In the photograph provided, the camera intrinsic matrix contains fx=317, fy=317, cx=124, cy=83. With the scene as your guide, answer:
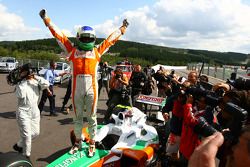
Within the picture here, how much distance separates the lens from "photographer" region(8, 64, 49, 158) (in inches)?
209

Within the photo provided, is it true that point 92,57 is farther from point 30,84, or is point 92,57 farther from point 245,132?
point 245,132

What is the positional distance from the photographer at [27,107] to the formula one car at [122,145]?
73 centimetres

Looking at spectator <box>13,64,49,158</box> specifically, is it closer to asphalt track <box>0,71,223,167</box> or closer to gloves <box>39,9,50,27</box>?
asphalt track <box>0,71,223,167</box>

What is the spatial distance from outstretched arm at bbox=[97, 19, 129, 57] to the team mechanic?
11cm

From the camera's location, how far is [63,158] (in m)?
4.58

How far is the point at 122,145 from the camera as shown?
205 inches

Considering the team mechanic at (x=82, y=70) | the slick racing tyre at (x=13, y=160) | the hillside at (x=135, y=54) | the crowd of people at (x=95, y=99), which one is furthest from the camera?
the hillside at (x=135, y=54)

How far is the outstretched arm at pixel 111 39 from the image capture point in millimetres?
5251

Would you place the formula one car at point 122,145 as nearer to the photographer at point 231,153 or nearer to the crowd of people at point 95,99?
the crowd of people at point 95,99

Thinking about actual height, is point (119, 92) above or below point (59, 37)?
below

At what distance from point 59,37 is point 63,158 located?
191 centimetres

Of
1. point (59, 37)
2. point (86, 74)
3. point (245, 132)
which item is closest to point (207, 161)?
Answer: point (245, 132)

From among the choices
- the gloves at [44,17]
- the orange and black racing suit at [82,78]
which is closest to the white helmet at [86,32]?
the orange and black racing suit at [82,78]

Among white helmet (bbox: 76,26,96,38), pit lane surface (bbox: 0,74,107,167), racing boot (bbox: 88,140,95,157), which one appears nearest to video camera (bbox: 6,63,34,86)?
white helmet (bbox: 76,26,96,38)
